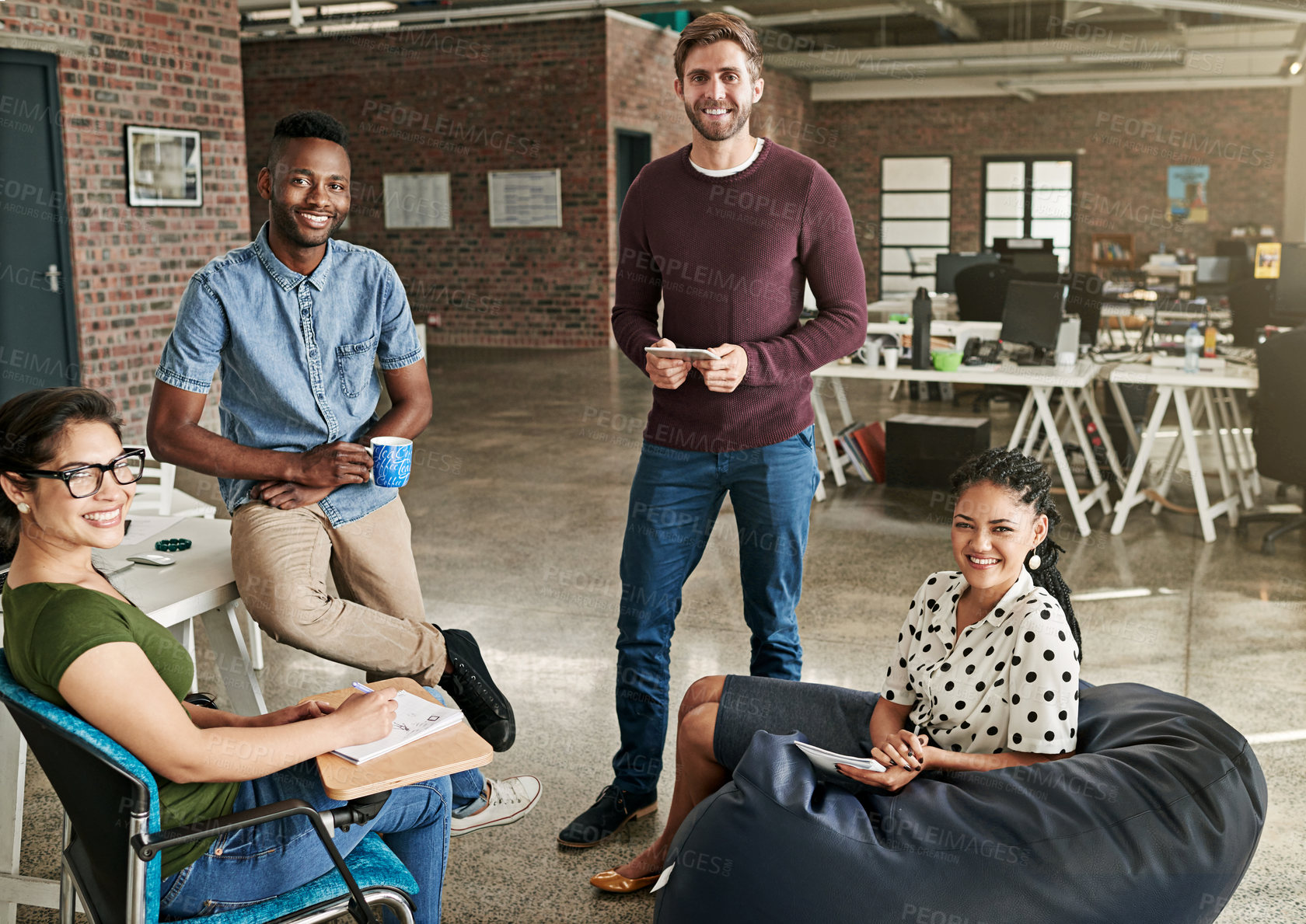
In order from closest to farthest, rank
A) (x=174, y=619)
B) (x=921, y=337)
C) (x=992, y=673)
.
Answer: (x=992, y=673) < (x=174, y=619) < (x=921, y=337)

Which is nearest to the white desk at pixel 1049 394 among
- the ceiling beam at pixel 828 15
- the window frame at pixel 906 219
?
the ceiling beam at pixel 828 15

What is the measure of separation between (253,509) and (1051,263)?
345 inches

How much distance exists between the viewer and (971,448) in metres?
6.11

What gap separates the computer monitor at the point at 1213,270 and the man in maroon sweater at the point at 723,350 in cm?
1029

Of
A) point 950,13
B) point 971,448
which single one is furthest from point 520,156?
point 971,448

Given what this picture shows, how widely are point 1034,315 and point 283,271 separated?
15.4 ft

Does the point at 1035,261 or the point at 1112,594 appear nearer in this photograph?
the point at 1112,594

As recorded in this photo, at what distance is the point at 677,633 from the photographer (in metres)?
4.09

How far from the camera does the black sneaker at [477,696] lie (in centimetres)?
251

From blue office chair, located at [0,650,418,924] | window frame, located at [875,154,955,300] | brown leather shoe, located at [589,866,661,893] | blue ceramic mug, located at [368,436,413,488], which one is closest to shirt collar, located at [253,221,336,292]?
blue ceramic mug, located at [368,436,413,488]

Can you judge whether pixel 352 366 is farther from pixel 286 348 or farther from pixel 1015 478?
pixel 1015 478

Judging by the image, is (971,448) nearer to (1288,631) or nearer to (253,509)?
(1288,631)

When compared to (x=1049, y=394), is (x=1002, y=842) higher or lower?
lower

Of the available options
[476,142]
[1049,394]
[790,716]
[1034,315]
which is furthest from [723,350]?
[476,142]
